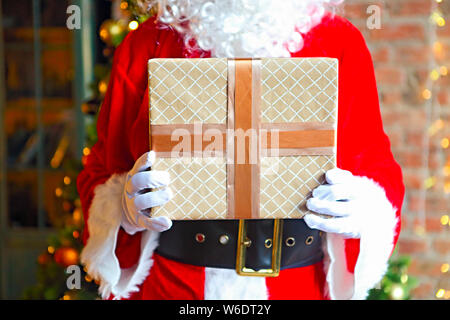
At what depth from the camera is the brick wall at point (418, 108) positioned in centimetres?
178

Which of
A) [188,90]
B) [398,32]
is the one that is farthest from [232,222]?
[398,32]

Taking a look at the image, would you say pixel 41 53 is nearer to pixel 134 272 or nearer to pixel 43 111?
pixel 43 111

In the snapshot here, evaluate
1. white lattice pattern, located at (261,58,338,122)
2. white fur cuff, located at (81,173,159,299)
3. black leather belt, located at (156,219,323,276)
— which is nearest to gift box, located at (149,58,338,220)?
white lattice pattern, located at (261,58,338,122)

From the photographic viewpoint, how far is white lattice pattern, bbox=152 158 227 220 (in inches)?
33.1

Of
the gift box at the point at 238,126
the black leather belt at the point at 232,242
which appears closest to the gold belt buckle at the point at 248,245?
the black leather belt at the point at 232,242

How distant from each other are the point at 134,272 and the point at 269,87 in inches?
21.4

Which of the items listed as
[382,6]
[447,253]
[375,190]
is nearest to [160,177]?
[375,190]

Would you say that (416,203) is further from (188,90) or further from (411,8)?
(188,90)

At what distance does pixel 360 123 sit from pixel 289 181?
0.25 metres

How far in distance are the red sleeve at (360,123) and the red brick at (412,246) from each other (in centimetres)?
104

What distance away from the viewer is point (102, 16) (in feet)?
7.68

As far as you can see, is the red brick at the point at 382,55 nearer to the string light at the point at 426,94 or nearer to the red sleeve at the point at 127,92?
the string light at the point at 426,94

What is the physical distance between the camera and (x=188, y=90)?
32.6 inches

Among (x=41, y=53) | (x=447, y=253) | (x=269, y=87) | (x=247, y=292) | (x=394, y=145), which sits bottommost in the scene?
(x=447, y=253)
